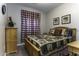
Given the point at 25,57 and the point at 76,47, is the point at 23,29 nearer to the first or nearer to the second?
the point at 25,57

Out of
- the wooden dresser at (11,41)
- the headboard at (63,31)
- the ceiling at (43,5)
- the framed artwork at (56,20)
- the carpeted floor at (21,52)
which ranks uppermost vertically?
the ceiling at (43,5)

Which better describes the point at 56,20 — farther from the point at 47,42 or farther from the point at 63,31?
the point at 47,42

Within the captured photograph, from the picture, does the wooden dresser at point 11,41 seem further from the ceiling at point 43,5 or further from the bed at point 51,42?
the ceiling at point 43,5

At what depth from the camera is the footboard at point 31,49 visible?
1698 millimetres

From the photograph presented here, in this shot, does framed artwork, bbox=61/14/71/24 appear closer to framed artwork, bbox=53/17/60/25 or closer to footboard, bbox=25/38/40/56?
framed artwork, bbox=53/17/60/25

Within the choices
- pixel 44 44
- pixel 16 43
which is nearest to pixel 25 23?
pixel 16 43

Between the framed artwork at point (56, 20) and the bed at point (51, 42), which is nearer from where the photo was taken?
the bed at point (51, 42)

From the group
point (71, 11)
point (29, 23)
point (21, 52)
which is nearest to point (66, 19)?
point (71, 11)

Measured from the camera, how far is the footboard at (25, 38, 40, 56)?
170 centimetres

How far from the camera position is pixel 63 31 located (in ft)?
5.72

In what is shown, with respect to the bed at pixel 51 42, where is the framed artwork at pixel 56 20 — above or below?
above

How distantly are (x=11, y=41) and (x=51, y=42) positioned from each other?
2.33 feet

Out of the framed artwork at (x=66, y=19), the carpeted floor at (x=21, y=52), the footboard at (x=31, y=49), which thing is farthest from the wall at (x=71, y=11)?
the carpeted floor at (x=21, y=52)

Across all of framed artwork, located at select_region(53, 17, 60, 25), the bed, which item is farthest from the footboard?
framed artwork, located at select_region(53, 17, 60, 25)
